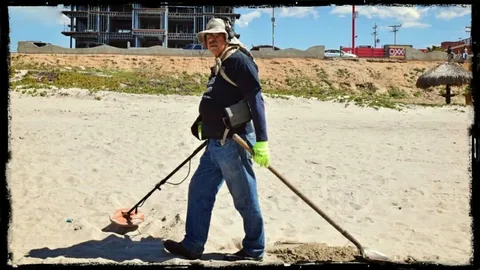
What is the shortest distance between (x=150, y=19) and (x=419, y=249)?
140 feet

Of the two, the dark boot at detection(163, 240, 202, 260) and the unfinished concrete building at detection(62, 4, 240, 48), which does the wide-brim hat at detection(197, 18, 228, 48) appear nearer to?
the dark boot at detection(163, 240, 202, 260)

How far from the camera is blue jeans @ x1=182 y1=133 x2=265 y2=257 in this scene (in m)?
3.41

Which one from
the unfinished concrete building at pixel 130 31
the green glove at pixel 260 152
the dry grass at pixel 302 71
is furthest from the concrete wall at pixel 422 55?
the green glove at pixel 260 152

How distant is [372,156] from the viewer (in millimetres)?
8180

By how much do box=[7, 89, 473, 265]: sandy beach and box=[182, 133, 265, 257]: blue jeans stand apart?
197 mm

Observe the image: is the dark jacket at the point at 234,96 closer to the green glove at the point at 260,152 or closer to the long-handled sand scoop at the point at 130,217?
the green glove at the point at 260,152

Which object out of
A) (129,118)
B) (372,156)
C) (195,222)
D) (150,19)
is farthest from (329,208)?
(150,19)

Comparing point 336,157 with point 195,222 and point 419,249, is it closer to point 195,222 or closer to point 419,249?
point 419,249

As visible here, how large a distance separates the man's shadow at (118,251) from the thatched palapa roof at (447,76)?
20.3m

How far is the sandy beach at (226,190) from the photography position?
3.91m

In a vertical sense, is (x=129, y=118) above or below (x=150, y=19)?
below

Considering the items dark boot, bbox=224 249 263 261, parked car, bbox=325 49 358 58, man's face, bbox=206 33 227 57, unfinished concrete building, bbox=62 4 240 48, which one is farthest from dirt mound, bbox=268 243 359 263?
unfinished concrete building, bbox=62 4 240 48

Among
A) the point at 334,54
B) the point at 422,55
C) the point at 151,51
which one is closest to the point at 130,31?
the point at 151,51

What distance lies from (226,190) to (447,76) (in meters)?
18.6
